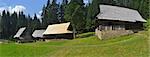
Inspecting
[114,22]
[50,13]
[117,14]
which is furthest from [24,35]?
[114,22]

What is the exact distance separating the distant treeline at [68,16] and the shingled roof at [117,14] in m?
3.33

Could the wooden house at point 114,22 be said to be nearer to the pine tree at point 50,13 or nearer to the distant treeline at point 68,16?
the distant treeline at point 68,16

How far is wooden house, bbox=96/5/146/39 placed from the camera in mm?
55250

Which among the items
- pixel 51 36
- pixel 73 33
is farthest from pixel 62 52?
pixel 51 36

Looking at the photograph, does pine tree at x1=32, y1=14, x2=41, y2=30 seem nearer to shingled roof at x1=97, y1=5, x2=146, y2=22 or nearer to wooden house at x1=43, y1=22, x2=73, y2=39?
wooden house at x1=43, y1=22, x2=73, y2=39

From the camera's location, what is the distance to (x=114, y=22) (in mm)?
57656

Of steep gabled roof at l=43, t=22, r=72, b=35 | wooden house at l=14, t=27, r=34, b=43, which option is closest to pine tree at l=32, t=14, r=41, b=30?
wooden house at l=14, t=27, r=34, b=43

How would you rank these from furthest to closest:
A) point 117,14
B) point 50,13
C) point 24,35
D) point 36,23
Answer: point 36,23, point 50,13, point 24,35, point 117,14

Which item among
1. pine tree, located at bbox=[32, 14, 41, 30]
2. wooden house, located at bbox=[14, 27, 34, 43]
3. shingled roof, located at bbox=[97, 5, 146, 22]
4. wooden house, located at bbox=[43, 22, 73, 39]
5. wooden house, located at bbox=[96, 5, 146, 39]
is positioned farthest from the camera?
pine tree, located at bbox=[32, 14, 41, 30]

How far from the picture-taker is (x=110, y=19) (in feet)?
184

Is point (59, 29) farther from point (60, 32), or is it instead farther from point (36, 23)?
point (36, 23)

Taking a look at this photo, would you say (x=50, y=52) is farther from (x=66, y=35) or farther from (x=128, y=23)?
(x=66, y=35)

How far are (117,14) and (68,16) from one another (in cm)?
3635

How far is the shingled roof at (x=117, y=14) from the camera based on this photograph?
55719mm
